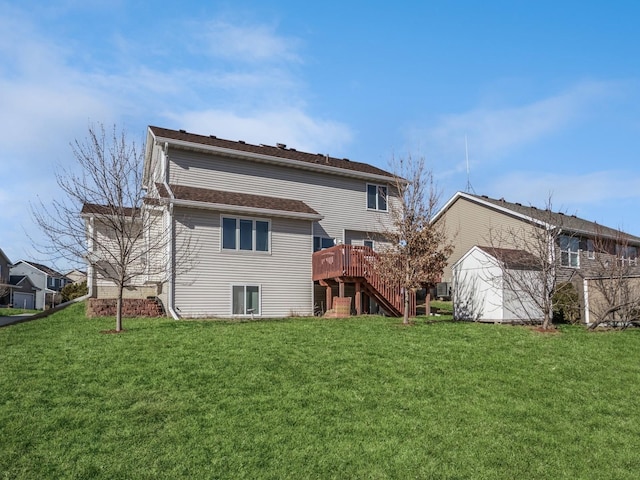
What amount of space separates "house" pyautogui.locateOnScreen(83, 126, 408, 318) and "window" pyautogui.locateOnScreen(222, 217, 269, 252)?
4 cm

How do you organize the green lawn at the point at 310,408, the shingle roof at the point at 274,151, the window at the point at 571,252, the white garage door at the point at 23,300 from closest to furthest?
the green lawn at the point at 310,408 < the shingle roof at the point at 274,151 < the window at the point at 571,252 < the white garage door at the point at 23,300

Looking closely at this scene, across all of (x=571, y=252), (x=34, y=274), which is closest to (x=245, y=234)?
(x=571, y=252)

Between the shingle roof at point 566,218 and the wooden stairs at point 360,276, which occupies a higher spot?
the shingle roof at point 566,218

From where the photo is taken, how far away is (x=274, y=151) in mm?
23328

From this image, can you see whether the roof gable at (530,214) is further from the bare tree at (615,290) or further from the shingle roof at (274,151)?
the shingle roof at (274,151)

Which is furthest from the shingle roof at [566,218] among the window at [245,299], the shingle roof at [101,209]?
the shingle roof at [101,209]

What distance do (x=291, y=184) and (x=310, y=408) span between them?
15.7 metres

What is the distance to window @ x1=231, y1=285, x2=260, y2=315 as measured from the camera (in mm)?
19156

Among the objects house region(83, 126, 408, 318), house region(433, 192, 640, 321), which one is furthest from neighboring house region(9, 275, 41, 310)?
house region(433, 192, 640, 321)

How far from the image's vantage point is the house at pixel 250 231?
18.4 meters

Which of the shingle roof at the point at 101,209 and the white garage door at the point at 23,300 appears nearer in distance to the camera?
the shingle roof at the point at 101,209

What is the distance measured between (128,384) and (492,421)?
5.95 m

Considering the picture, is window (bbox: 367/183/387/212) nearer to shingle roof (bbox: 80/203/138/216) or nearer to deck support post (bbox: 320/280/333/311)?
deck support post (bbox: 320/280/333/311)

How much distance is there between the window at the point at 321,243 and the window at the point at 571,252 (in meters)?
13.4
